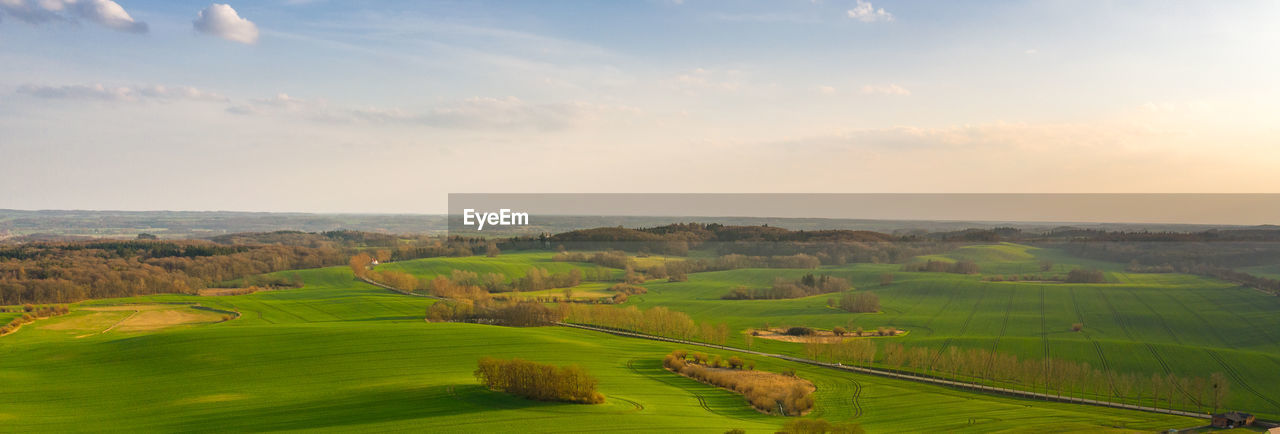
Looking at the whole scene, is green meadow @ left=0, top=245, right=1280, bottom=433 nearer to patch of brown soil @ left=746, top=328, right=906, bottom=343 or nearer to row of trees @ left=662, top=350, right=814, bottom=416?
row of trees @ left=662, top=350, right=814, bottom=416

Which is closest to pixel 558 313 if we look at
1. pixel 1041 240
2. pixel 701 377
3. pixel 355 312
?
pixel 355 312

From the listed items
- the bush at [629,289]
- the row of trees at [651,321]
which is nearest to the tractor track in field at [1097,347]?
the row of trees at [651,321]

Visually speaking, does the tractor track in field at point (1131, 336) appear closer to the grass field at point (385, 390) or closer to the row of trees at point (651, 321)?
the grass field at point (385, 390)

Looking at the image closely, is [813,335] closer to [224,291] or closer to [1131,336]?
[1131,336]

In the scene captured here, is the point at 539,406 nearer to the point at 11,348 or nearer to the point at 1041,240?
the point at 11,348

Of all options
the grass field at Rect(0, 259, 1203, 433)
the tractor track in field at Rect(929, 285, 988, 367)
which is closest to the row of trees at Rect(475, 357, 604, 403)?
the grass field at Rect(0, 259, 1203, 433)

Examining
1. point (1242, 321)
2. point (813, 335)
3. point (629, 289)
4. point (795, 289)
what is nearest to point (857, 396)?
point (813, 335)
